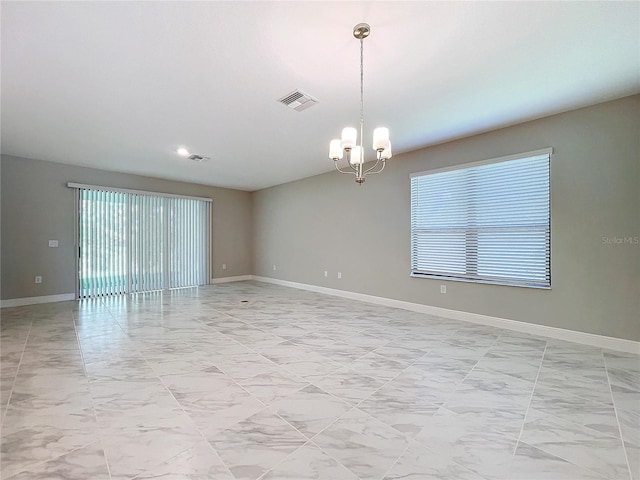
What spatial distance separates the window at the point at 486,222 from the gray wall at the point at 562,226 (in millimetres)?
122

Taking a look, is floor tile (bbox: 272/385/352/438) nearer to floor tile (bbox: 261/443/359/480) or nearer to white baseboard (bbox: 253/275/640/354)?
floor tile (bbox: 261/443/359/480)

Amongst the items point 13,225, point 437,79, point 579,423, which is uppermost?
point 437,79

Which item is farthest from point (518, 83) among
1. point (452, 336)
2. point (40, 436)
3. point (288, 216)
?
point (288, 216)

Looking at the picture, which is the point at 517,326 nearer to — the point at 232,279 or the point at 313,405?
the point at 313,405

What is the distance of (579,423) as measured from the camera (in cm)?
191

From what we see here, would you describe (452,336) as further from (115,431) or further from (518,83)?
(115,431)

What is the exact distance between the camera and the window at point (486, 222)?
369 cm

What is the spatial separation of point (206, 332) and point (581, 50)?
475 cm

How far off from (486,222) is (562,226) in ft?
2.75

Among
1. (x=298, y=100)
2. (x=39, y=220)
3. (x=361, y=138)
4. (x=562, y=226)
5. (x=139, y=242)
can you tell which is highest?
(x=298, y=100)

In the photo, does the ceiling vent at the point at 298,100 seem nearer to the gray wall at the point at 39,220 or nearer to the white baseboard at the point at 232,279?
the gray wall at the point at 39,220

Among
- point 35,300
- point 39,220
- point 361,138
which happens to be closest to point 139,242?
point 39,220

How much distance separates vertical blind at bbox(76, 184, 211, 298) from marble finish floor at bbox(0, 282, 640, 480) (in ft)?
7.82

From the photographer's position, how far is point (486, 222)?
4.10 meters
